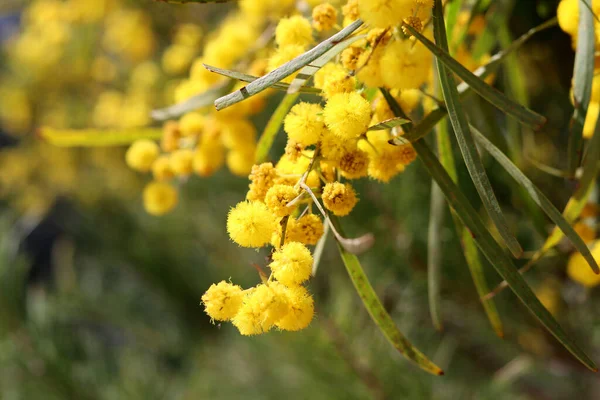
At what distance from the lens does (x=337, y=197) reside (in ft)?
1.05

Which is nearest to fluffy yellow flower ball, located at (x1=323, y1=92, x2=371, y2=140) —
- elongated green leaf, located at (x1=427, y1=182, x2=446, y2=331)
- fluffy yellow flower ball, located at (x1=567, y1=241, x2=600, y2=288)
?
elongated green leaf, located at (x1=427, y1=182, x2=446, y2=331)

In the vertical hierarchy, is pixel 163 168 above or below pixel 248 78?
below

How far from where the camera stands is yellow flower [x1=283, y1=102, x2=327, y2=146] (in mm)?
324

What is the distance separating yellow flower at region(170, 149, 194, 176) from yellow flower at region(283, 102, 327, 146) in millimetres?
261

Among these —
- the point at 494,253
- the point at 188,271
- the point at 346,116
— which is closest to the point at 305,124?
the point at 346,116

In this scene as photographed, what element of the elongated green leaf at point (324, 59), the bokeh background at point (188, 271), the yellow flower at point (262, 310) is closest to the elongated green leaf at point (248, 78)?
the elongated green leaf at point (324, 59)

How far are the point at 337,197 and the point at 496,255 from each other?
0.34 feet

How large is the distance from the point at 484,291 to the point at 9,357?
37.0 inches

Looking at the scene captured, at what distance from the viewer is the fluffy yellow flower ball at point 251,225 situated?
313mm

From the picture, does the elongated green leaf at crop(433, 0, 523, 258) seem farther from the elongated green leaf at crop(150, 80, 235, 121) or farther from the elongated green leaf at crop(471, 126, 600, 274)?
the elongated green leaf at crop(150, 80, 235, 121)

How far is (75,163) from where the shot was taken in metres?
1.58

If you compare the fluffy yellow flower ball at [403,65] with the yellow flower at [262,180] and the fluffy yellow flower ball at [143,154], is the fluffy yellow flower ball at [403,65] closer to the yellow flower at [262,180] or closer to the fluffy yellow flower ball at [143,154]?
the yellow flower at [262,180]

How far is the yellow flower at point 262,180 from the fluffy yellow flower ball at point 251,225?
0.02 metres

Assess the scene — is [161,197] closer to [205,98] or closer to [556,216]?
[205,98]
